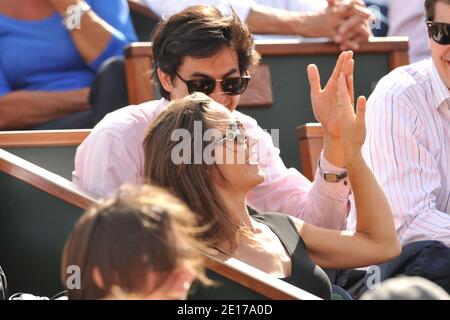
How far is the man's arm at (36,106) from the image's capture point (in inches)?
190

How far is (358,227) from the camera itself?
362 centimetres

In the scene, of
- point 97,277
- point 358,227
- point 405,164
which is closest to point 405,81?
point 405,164

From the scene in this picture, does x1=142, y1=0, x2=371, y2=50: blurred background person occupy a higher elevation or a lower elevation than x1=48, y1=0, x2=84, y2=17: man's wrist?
lower

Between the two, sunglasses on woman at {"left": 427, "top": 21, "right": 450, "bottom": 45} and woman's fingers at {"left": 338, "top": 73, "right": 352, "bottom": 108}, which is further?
sunglasses on woman at {"left": 427, "top": 21, "right": 450, "bottom": 45}

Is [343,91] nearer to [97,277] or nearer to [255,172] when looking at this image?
[255,172]

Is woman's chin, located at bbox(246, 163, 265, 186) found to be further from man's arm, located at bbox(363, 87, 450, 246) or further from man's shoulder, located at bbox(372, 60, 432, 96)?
man's shoulder, located at bbox(372, 60, 432, 96)

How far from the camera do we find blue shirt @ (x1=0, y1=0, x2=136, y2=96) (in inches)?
193

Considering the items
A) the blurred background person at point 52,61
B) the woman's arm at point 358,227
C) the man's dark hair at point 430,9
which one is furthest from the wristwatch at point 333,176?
the blurred background person at point 52,61

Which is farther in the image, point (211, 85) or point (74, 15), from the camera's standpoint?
point (74, 15)

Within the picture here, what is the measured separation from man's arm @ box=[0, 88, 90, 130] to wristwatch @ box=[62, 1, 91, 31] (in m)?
0.27

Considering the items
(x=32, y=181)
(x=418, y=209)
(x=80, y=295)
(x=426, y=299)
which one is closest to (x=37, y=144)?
(x=32, y=181)

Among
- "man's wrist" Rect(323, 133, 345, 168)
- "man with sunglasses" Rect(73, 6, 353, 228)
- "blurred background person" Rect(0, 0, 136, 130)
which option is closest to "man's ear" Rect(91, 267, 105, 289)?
"man with sunglasses" Rect(73, 6, 353, 228)

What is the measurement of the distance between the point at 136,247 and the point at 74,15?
278 centimetres
